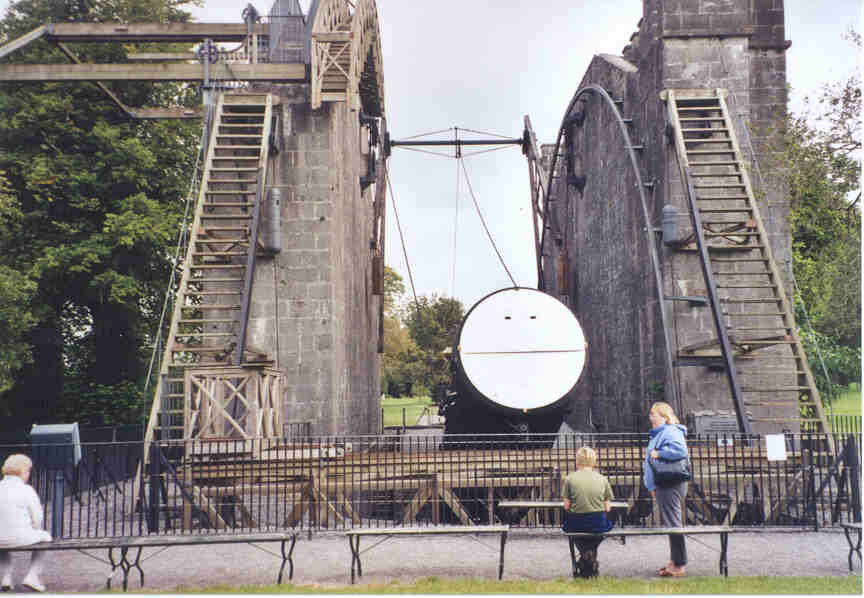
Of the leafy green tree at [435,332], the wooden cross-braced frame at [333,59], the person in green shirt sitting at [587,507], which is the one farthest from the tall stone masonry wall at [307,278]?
the leafy green tree at [435,332]

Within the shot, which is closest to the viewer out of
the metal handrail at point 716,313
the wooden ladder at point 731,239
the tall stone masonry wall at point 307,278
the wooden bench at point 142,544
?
the wooden bench at point 142,544

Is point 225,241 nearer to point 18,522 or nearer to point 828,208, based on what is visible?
point 18,522

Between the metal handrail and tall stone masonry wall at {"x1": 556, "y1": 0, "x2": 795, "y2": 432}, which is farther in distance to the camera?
tall stone masonry wall at {"x1": 556, "y1": 0, "x2": 795, "y2": 432}

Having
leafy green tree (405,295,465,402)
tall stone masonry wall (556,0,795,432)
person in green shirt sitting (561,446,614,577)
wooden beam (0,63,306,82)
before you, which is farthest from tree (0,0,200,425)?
leafy green tree (405,295,465,402)

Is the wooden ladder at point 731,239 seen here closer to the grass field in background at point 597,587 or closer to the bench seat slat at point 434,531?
the grass field in background at point 597,587

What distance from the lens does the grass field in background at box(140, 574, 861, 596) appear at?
8422 millimetres

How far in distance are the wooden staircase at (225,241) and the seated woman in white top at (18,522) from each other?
5.34 m

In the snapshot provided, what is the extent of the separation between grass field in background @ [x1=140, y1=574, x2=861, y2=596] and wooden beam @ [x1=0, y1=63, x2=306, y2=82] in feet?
38.5

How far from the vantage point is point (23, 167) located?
2605 cm

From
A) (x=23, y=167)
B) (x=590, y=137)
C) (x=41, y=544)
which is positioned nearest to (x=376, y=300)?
(x=590, y=137)

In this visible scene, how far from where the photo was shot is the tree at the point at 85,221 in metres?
25.8

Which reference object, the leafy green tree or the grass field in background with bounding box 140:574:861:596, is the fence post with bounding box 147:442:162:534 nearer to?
the grass field in background with bounding box 140:574:861:596

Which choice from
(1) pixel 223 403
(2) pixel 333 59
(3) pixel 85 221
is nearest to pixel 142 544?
(1) pixel 223 403

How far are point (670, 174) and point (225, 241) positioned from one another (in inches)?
369
